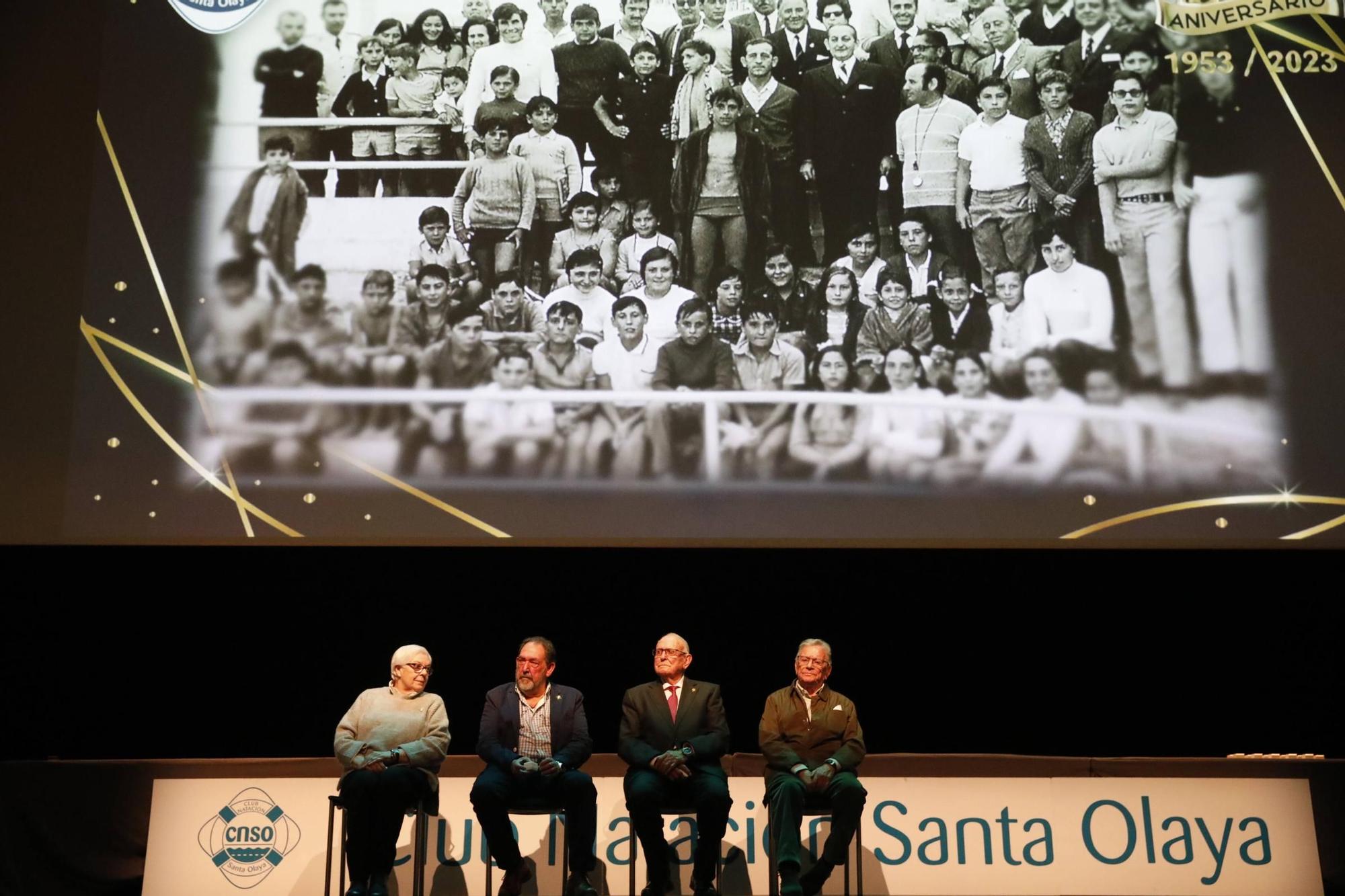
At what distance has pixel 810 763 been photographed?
13.9ft

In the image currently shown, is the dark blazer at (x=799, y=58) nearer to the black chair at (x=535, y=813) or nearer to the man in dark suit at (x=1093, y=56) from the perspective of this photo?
the man in dark suit at (x=1093, y=56)

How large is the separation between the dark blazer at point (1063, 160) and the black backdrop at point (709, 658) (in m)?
1.42

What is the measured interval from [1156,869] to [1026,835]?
43cm

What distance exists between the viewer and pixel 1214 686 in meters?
5.04

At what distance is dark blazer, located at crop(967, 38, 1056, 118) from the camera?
476 centimetres

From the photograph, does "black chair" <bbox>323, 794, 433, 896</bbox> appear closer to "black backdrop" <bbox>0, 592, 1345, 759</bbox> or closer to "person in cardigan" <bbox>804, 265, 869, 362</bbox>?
"black backdrop" <bbox>0, 592, 1345, 759</bbox>

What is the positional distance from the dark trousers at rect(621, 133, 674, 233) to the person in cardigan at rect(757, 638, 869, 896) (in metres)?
1.66

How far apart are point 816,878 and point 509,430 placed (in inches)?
72.1

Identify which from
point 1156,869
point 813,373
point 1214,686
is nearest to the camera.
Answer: point 1156,869

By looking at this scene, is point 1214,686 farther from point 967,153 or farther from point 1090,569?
point 967,153

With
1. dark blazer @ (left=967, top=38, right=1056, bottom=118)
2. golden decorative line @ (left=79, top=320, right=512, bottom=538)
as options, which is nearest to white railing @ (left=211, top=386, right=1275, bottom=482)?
golden decorative line @ (left=79, top=320, right=512, bottom=538)

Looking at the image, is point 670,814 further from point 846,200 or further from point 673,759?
point 846,200

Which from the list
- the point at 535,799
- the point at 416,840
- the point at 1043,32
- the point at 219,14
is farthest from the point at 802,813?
the point at 219,14

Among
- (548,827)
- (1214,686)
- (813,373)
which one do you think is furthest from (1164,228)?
(548,827)
